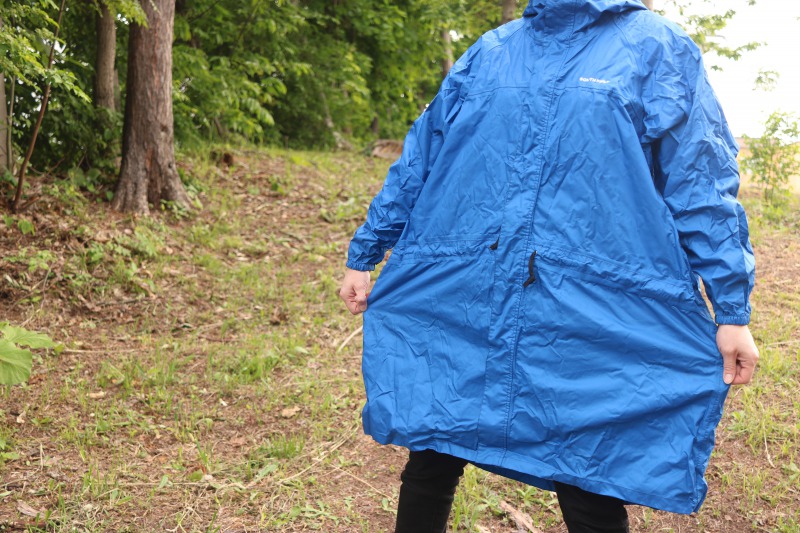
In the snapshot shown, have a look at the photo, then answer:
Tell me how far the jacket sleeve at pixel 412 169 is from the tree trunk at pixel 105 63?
5.77 m

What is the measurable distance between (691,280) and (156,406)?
9.77 ft

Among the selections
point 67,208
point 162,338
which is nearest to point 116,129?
point 67,208

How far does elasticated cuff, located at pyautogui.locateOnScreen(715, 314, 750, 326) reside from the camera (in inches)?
71.0

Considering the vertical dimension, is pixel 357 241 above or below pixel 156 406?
above

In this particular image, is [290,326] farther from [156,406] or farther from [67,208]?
[67,208]

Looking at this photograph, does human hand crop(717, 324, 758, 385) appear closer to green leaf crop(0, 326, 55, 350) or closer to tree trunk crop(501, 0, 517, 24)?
green leaf crop(0, 326, 55, 350)

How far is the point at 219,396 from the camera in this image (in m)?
4.20

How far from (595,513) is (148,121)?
6001mm

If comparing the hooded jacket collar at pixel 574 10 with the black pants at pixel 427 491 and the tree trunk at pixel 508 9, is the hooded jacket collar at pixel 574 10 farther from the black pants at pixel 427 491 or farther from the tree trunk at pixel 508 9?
the tree trunk at pixel 508 9

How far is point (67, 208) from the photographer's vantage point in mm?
6160

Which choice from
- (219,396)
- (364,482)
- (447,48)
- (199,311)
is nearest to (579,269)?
(364,482)

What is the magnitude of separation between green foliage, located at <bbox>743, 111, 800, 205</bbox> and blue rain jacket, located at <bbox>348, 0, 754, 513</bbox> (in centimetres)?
681

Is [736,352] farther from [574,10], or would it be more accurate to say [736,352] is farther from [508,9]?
[508,9]

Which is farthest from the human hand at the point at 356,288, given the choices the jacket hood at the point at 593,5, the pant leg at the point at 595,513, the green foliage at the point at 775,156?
the green foliage at the point at 775,156
